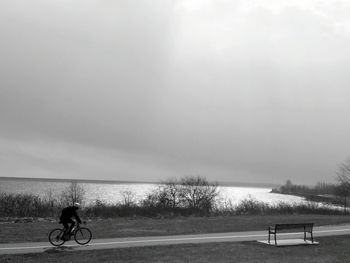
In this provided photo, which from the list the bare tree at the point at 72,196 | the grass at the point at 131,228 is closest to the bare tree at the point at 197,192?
the bare tree at the point at 72,196

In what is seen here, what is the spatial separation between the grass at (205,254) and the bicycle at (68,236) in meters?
1.44

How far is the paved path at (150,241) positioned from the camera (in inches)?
664

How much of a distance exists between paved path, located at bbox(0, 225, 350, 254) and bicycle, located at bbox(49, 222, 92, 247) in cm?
21

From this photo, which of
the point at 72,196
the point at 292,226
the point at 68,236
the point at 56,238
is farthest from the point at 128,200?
the point at 292,226

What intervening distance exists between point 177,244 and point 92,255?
4073 mm

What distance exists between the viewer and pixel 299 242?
747 inches

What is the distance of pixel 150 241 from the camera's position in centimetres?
1922

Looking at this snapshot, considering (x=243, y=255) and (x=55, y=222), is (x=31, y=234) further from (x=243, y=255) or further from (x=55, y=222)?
(x=243, y=255)

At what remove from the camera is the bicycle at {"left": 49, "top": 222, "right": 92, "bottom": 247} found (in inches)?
699

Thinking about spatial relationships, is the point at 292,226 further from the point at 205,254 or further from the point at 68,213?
the point at 68,213

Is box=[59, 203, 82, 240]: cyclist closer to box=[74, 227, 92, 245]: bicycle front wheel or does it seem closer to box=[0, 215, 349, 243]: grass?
box=[74, 227, 92, 245]: bicycle front wheel

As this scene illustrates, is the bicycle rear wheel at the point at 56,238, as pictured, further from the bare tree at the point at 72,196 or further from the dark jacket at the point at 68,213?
the bare tree at the point at 72,196

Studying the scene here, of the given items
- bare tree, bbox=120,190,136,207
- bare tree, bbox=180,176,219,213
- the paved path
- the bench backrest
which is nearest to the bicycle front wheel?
the paved path

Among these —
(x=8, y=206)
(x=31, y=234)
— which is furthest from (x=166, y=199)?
(x=31, y=234)
